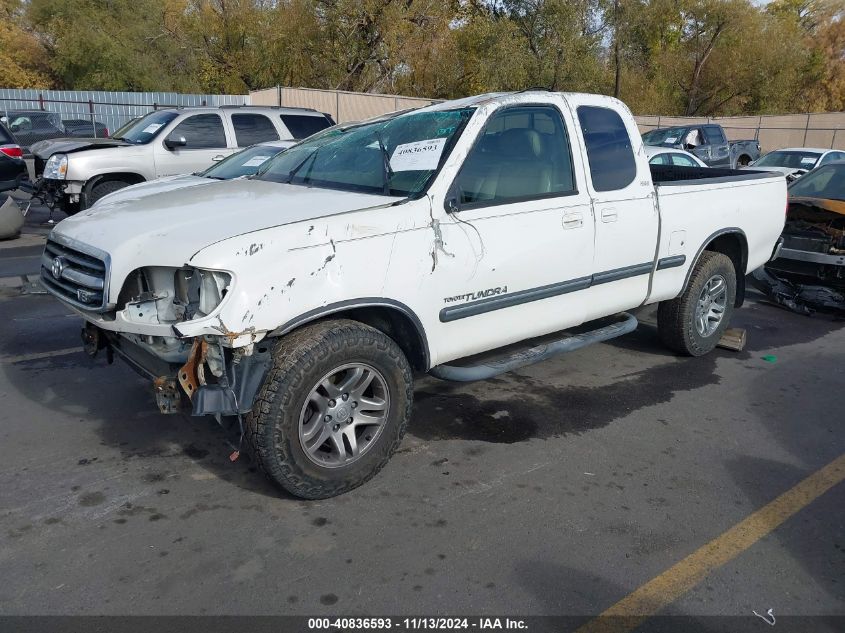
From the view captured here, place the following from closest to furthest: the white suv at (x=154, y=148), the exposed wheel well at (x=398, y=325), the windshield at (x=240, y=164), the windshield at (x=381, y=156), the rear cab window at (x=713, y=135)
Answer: the exposed wheel well at (x=398, y=325)
the windshield at (x=381, y=156)
the windshield at (x=240, y=164)
the white suv at (x=154, y=148)
the rear cab window at (x=713, y=135)

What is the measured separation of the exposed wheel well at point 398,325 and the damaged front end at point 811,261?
4818 mm

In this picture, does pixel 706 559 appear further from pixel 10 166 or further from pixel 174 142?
pixel 10 166

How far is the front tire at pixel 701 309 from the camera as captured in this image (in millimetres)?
5504

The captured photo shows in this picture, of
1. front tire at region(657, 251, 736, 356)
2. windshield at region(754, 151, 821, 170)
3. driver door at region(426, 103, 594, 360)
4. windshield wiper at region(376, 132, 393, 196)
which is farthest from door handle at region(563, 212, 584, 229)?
windshield at region(754, 151, 821, 170)

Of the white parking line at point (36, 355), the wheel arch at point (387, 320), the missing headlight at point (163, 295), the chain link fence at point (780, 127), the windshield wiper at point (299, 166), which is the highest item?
the chain link fence at point (780, 127)

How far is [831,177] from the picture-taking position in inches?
310

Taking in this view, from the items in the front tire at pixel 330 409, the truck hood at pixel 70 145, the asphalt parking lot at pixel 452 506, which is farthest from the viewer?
the truck hood at pixel 70 145

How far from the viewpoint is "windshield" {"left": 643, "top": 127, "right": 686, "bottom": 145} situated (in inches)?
705

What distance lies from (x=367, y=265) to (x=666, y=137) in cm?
1716

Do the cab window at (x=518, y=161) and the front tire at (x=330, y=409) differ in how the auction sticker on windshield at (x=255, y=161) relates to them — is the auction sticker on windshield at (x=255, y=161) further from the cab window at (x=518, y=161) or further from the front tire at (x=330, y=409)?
the front tire at (x=330, y=409)

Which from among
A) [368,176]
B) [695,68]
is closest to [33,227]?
[368,176]

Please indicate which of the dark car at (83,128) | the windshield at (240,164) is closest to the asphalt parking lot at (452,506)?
the windshield at (240,164)

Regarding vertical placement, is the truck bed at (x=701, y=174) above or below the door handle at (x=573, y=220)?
above

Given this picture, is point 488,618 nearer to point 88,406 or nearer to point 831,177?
point 88,406
